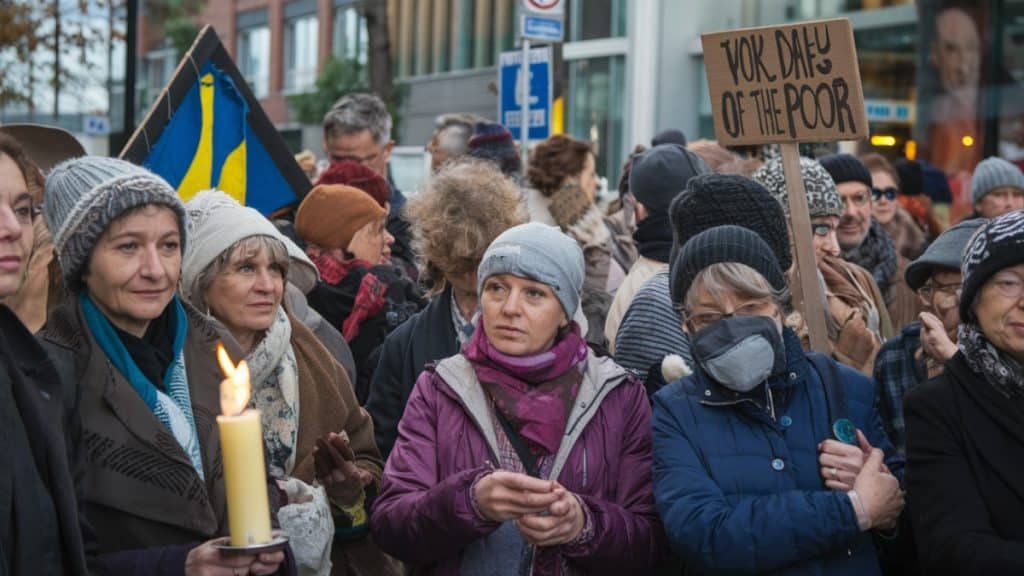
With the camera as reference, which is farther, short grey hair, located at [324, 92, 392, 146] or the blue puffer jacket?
short grey hair, located at [324, 92, 392, 146]

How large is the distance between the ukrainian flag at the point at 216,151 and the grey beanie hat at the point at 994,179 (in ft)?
14.1

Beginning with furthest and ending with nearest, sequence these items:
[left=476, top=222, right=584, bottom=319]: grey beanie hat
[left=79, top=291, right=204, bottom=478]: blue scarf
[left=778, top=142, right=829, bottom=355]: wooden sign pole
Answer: [left=778, top=142, right=829, bottom=355]: wooden sign pole → [left=476, top=222, right=584, bottom=319]: grey beanie hat → [left=79, top=291, right=204, bottom=478]: blue scarf

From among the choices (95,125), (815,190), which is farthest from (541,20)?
(95,125)

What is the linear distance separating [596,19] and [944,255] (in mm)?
24218

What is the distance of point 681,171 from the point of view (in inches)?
216

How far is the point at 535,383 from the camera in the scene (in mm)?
3812

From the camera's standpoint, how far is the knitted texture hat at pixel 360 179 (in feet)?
22.5

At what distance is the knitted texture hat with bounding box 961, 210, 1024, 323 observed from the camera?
3.47 meters

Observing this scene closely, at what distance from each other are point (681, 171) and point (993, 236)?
207 cm

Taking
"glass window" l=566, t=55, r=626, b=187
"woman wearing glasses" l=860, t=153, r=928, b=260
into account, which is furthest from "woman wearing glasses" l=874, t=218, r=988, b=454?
"glass window" l=566, t=55, r=626, b=187

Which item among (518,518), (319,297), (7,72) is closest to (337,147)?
(319,297)

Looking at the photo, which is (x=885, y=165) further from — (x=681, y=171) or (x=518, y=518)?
(x=518, y=518)

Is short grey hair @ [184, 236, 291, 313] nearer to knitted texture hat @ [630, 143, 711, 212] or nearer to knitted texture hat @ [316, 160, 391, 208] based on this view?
knitted texture hat @ [630, 143, 711, 212]

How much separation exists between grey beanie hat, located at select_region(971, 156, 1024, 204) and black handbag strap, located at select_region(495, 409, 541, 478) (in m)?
5.48
